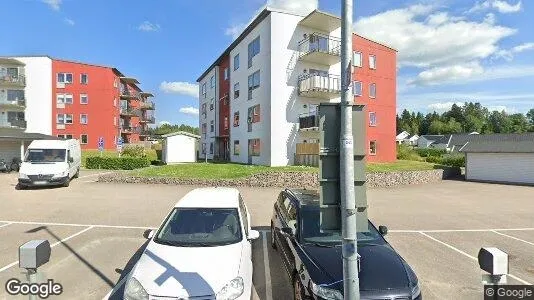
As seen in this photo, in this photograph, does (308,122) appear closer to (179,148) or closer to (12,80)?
Result: (179,148)

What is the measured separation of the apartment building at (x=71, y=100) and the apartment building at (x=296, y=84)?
2439cm

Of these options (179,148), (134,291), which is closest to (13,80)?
(179,148)

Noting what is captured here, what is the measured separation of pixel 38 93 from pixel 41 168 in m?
32.6

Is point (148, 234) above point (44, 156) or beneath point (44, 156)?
beneath

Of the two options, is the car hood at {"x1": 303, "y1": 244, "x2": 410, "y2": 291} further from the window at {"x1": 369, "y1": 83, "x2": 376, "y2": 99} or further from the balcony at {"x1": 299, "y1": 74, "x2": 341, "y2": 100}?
the window at {"x1": 369, "y1": 83, "x2": 376, "y2": 99}

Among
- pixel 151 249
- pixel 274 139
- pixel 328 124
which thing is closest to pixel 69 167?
pixel 274 139

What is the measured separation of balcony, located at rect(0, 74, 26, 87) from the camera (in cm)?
3977

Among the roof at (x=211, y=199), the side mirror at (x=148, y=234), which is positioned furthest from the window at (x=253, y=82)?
the side mirror at (x=148, y=234)

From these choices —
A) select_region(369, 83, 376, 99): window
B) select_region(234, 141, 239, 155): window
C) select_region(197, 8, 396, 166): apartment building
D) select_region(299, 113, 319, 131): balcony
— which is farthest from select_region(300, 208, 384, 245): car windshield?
select_region(234, 141, 239, 155): window

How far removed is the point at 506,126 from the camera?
95625 mm

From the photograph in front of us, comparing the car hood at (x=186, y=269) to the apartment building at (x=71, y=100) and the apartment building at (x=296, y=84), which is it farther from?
the apartment building at (x=71, y=100)

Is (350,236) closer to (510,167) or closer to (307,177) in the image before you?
(307,177)

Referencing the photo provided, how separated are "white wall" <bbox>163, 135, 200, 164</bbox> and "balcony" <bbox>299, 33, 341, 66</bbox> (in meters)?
16.7

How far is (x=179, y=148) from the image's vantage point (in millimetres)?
35000
